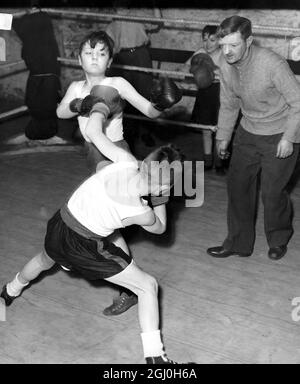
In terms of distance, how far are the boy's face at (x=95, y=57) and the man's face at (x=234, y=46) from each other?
1.73ft

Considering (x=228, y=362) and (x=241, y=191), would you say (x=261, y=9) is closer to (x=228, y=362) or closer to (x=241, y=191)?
(x=241, y=191)

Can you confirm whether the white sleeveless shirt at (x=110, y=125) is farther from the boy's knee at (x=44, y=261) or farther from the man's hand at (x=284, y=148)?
the man's hand at (x=284, y=148)

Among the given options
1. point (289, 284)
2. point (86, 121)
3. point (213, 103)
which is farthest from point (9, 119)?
point (289, 284)

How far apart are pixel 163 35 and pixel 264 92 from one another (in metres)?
3.14

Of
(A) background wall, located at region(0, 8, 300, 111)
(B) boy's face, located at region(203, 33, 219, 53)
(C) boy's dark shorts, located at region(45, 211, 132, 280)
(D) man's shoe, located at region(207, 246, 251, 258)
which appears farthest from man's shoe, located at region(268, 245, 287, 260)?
(A) background wall, located at region(0, 8, 300, 111)

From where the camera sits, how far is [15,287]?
2.62 metres

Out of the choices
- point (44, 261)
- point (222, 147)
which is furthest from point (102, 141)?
point (222, 147)

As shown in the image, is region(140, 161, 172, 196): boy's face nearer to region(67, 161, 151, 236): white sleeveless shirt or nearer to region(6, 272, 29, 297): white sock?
region(67, 161, 151, 236): white sleeveless shirt

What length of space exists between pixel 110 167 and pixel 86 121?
0.52m

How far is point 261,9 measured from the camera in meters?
5.24

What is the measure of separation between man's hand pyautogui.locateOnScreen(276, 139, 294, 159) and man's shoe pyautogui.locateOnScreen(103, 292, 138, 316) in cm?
95

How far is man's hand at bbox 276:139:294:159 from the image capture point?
2740mm

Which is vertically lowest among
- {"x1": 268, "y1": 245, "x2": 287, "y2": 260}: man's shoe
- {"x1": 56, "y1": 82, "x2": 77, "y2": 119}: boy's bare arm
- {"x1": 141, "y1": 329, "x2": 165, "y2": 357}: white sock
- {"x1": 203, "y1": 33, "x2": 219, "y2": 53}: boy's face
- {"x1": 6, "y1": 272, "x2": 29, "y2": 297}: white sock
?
{"x1": 268, "y1": 245, "x2": 287, "y2": 260}: man's shoe

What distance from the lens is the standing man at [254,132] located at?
266cm
